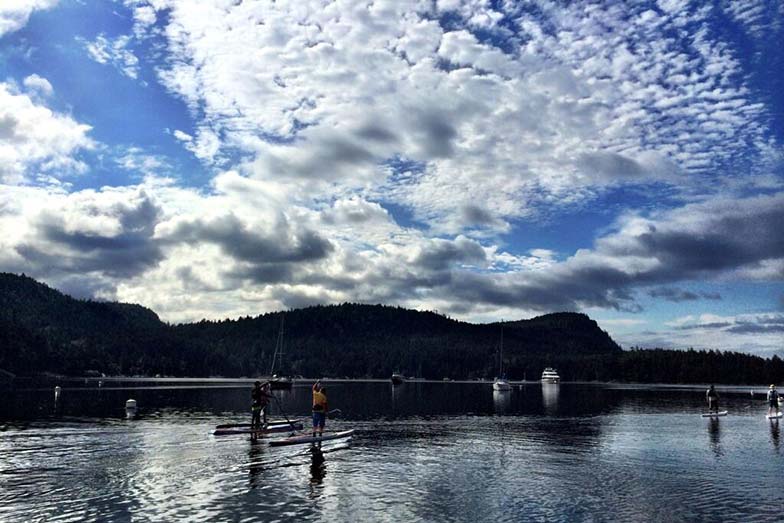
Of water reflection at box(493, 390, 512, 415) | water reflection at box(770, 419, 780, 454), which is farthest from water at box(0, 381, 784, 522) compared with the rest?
water reflection at box(493, 390, 512, 415)

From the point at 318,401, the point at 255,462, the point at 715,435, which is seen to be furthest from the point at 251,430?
the point at 715,435

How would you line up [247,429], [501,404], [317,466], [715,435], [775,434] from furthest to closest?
[501,404] → [775,434] → [715,435] → [247,429] → [317,466]

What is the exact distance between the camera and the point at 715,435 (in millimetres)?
59938

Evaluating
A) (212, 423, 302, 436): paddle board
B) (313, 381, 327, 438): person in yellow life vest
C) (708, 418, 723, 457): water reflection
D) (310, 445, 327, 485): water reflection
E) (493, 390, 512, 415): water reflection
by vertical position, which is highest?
(313, 381, 327, 438): person in yellow life vest

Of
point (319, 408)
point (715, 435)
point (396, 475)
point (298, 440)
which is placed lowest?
point (715, 435)

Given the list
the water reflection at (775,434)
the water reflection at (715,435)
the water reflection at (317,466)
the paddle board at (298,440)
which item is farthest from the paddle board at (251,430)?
the water reflection at (775,434)

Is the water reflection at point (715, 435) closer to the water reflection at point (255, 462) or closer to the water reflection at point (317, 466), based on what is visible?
the water reflection at point (317, 466)

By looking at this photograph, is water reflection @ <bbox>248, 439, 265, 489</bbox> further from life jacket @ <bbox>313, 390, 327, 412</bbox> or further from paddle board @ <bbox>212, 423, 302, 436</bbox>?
life jacket @ <bbox>313, 390, 327, 412</bbox>

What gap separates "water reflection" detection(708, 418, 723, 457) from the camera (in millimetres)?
48625

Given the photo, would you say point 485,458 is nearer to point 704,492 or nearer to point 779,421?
point 704,492

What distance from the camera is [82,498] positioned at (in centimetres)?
2939

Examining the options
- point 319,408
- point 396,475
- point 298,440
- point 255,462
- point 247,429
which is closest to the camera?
point 396,475

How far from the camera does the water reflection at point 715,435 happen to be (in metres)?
48.6

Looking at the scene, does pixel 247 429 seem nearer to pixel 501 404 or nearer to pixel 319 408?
pixel 319 408
